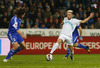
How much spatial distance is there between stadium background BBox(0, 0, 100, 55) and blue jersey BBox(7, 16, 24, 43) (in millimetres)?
6446

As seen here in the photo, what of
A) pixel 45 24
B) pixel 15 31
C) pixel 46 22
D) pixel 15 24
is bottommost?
pixel 45 24

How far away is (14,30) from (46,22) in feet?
29.4

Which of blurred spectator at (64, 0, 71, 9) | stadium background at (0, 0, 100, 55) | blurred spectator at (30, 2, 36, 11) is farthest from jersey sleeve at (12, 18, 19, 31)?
blurred spectator at (64, 0, 71, 9)

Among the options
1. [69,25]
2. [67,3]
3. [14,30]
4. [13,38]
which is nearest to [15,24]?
[14,30]

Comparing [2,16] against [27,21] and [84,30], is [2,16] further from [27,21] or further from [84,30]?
[84,30]

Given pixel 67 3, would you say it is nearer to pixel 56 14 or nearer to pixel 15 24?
pixel 56 14

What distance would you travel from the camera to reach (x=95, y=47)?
1988 cm

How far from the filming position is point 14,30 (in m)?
12.1

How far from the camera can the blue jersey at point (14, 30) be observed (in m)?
11.8

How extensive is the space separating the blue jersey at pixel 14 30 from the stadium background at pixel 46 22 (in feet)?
21.1

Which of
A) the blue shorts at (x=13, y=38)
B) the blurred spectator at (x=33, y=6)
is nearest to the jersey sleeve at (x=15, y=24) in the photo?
the blue shorts at (x=13, y=38)

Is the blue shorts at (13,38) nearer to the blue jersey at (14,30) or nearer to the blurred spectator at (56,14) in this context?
the blue jersey at (14,30)

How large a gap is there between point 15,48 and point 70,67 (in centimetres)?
311

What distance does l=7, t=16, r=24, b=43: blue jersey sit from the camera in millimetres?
11812
